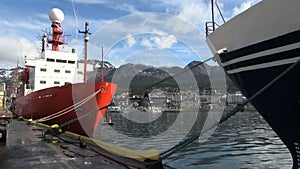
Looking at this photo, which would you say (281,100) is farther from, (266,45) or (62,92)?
(62,92)

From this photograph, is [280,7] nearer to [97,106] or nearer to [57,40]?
[97,106]

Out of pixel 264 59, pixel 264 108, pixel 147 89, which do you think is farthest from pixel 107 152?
pixel 264 59

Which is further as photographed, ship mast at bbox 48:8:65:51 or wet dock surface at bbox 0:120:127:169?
ship mast at bbox 48:8:65:51

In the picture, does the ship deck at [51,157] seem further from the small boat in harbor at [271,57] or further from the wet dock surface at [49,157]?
the small boat in harbor at [271,57]

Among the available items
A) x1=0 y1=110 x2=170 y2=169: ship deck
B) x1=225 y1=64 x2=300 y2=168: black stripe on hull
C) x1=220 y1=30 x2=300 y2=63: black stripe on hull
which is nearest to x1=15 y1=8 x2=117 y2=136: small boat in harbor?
x1=0 y1=110 x2=170 y2=169: ship deck

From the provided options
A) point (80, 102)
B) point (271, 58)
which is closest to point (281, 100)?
point (271, 58)

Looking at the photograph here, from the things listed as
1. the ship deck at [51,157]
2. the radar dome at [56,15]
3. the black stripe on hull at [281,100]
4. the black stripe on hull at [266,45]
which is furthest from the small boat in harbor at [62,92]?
the black stripe on hull at [281,100]

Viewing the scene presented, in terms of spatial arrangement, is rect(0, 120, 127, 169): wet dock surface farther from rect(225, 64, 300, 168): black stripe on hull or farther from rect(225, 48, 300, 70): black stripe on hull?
rect(225, 48, 300, 70): black stripe on hull

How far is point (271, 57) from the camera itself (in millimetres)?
6086

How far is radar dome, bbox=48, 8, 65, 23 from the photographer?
26.2m

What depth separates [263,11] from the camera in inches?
233

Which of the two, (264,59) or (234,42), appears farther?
(234,42)

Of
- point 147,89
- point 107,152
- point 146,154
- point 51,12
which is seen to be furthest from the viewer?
point 51,12

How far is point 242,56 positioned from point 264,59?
667 millimetres
